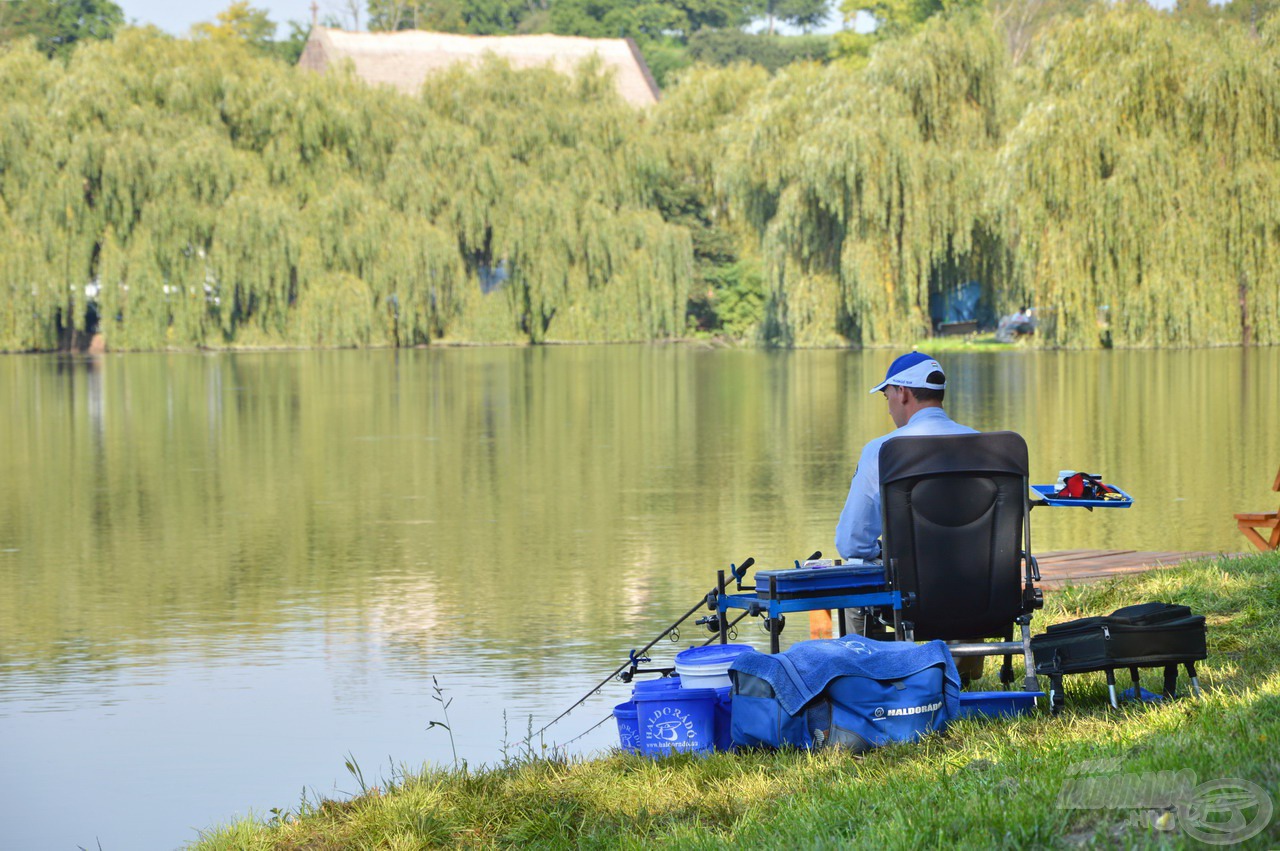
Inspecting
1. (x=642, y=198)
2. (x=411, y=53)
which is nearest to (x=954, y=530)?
(x=642, y=198)

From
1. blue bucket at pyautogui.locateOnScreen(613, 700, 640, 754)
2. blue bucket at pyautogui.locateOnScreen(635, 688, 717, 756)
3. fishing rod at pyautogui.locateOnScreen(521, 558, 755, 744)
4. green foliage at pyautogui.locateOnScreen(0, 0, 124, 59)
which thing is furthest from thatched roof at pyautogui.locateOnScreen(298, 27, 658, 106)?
blue bucket at pyautogui.locateOnScreen(635, 688, 717, 756)

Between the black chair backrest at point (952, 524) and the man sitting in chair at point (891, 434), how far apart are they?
0.10 metres

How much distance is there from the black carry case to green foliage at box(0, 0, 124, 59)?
→ 64454 millimetres

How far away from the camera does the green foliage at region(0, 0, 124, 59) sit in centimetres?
6725

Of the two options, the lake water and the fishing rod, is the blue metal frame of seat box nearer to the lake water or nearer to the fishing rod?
the fishing rod

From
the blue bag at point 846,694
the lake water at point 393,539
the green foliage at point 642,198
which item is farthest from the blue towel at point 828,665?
the green foliage at point 642,198

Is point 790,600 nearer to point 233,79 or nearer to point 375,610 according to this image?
point 375,610

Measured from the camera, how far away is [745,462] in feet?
52.7

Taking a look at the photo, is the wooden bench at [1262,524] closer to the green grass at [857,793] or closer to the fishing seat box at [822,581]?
the green grass at [857,793]

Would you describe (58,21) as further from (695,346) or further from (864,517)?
(864,517)

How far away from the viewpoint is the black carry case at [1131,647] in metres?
4.78

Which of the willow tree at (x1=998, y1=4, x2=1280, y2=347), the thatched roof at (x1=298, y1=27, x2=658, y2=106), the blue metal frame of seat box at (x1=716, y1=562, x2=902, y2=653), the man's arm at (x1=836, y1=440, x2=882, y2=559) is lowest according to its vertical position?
the blue metal frame of seat box at (x1=716, y1=562, x2=902, y2=653)

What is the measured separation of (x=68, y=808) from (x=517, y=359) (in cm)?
3111

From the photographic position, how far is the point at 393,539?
11609 millimetres
